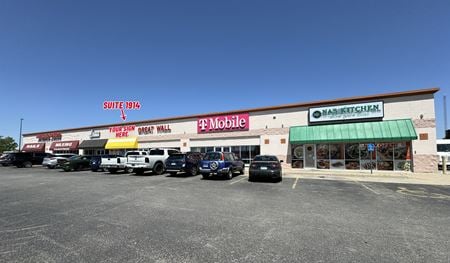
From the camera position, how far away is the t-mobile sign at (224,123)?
2444cm

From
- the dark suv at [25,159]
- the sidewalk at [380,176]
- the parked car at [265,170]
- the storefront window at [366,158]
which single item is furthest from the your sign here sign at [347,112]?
the dark suv at [25,159]

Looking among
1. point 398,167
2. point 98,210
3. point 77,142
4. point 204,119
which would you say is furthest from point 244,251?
point 77,142

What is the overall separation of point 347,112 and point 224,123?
1218 centimetres

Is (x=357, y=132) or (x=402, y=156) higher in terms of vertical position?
(x=357, y=132)

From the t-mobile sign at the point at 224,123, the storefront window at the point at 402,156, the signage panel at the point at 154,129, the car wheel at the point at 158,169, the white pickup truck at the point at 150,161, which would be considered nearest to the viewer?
the white pickup truck at the point at 150,161

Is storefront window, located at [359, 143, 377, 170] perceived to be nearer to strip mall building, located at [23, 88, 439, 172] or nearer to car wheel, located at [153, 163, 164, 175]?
strip mall building, located at [23, 88, 439, 172]

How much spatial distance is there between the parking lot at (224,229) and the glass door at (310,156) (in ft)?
39.5

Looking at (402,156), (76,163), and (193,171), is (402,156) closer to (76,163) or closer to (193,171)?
(193,171)

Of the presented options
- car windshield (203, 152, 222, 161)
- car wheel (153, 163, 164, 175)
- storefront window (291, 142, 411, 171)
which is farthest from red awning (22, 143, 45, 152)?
storefront window (291, 142, 411, 171)

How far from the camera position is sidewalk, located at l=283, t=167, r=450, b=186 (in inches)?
558

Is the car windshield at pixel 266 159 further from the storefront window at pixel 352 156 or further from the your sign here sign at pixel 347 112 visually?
the storefront window at pixel 352 156

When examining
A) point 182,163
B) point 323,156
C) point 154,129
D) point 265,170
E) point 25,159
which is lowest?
point 25,159

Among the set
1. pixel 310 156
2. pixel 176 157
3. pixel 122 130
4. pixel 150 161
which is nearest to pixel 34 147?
pixel 122 130

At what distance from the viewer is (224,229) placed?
5.46m
